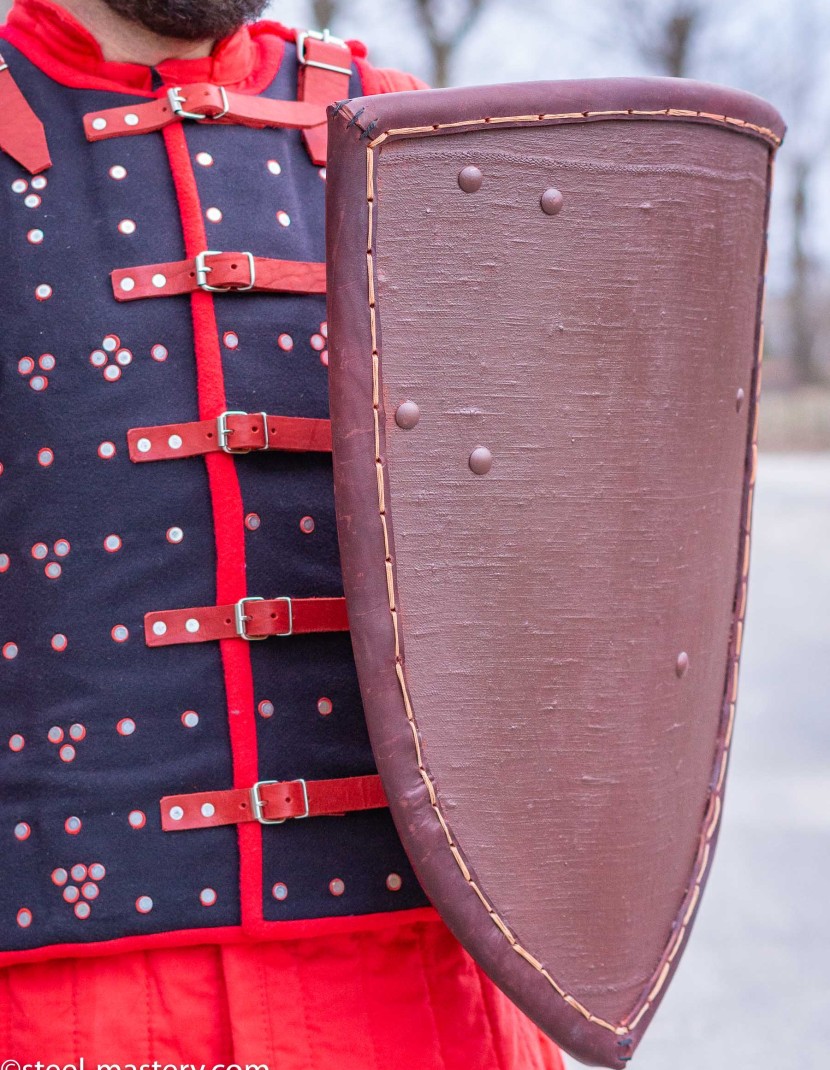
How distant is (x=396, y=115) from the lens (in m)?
0.90

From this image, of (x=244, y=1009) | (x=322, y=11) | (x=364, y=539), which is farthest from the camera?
(x=322, y=11)

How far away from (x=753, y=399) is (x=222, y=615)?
18.0 inches

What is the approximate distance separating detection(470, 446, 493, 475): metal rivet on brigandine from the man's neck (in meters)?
0.48

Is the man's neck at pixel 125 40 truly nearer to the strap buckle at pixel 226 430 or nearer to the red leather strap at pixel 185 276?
the red leather strap at pixel 185 276

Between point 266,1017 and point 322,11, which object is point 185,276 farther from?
point 322,11

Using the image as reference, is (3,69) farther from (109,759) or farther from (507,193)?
(109,759)

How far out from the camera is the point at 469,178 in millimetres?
926

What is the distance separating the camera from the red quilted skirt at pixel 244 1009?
104 centimetres

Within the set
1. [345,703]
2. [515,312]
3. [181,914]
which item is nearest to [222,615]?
[345,703]

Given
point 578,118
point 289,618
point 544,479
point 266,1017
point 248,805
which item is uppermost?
point 578,118

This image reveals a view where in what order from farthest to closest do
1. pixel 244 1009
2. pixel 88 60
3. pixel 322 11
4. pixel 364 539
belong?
1. pixel 322 11
2. pixel 88 60
3. pixel 244 1009
4. pixel 364 539

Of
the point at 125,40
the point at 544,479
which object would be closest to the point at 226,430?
the point at 544,479

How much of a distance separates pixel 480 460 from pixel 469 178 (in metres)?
0.19

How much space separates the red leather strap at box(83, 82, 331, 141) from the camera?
43.8 inches
